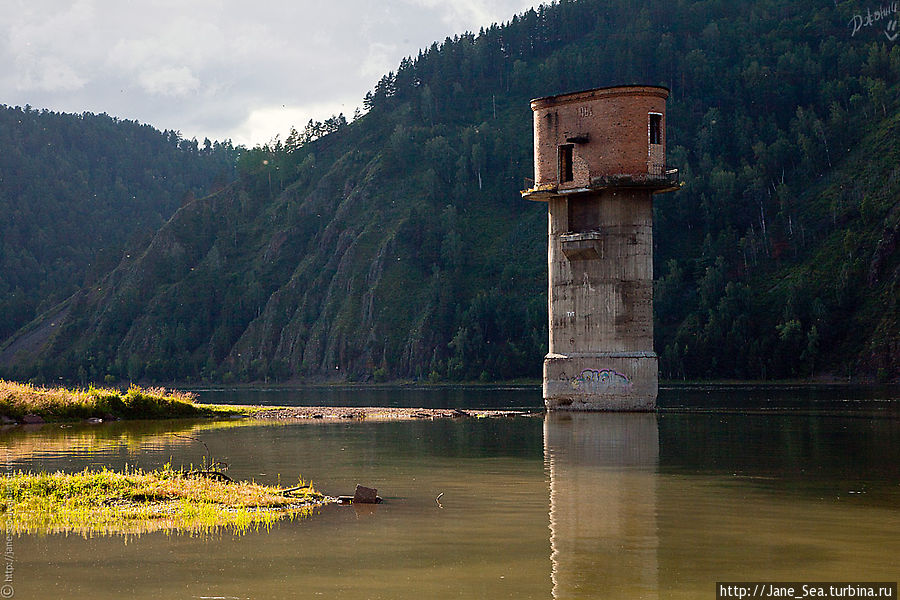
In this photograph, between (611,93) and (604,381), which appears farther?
(611,93)

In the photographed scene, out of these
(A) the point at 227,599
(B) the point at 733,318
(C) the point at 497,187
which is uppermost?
(C) the point at 497,187

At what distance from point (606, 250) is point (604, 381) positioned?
692cm

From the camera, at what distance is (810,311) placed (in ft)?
445

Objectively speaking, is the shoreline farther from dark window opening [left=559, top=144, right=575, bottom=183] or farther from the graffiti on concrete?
dark window opening [left=559, top=144, right=575, bottom=183]

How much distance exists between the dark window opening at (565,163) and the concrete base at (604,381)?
974 centimetres

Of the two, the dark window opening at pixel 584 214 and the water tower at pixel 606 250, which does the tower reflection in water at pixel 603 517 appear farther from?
the dark window opening at pixel 584 214

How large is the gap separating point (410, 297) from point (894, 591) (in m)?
159

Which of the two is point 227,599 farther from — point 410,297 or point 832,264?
point 410,297

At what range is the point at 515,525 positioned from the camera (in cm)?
1947

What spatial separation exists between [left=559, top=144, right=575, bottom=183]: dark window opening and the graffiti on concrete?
10.7 meters

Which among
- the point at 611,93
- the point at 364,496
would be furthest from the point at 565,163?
the point at 364,496

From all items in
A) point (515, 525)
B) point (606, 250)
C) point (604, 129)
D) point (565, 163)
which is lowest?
point (515, 525)

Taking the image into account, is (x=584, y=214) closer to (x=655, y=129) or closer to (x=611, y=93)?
(x=655, y=129)

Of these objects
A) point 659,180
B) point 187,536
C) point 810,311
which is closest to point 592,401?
point 659,180
